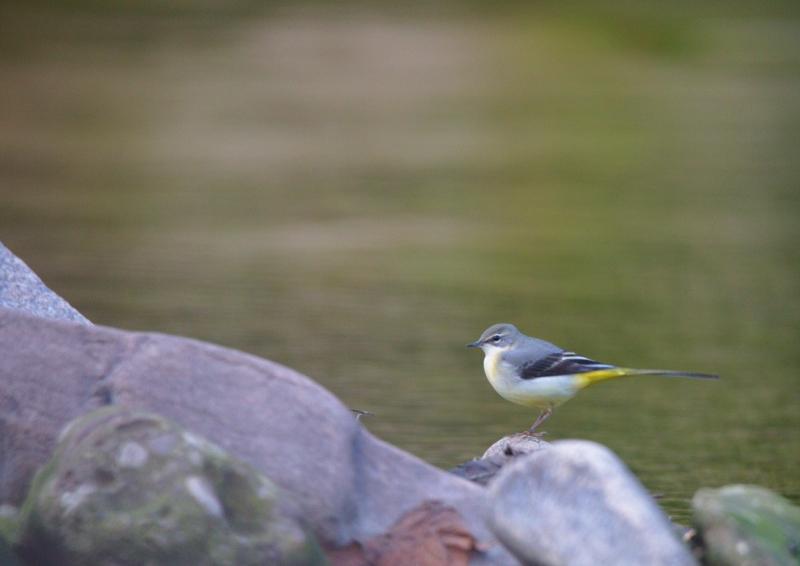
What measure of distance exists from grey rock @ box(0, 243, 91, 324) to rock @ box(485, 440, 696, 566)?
9.08 ft

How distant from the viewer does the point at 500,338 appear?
6953 millimetres

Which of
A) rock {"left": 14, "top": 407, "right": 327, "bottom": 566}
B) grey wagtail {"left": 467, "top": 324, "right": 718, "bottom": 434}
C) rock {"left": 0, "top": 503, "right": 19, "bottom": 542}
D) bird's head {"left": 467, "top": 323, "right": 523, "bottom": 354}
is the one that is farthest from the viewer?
bird's head {"left": 467, "top": 323, "right": 523, "bottom": 354}

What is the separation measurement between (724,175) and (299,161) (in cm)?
718

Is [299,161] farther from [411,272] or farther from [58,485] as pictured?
[58,485]

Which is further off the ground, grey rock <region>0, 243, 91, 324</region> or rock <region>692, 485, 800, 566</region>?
grey rock <region>0, 243, 91, 324</region>

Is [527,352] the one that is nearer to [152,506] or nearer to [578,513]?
[578,513]

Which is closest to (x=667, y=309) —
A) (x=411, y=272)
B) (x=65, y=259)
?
(x=411, y=272)

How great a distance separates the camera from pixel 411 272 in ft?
46.6

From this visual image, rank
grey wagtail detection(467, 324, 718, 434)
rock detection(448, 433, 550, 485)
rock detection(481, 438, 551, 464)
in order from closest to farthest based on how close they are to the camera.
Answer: rock detection(448, 433, 550, 485), rock detection(481, 438, 551, 464), grey wagtail detection(467, 324, 718, 434)

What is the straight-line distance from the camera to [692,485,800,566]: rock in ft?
14.0

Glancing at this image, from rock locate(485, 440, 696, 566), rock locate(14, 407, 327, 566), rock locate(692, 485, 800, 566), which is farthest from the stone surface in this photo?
rock locate(692, 485, 800, 566)

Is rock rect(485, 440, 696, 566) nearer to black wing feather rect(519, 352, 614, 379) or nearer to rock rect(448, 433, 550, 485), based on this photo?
rock rect(448, 433, 550, 485)

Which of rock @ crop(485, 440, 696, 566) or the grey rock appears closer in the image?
rock @ crop(485, 440, 696, 566)

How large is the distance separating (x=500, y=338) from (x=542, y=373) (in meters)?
0.42
